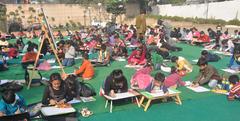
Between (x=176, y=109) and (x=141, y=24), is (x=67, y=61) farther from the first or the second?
(x=176, y=109)

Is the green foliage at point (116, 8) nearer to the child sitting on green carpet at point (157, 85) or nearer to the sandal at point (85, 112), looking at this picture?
the child sitting on green carpet at point (157, 85)

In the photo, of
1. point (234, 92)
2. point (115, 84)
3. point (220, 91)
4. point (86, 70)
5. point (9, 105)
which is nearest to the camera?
point (9, 105)

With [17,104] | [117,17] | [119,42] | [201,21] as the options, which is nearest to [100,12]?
[117,17]

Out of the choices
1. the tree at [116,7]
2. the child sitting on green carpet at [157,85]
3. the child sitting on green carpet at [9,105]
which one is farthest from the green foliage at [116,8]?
the child sitting on green carpet at [9,105]

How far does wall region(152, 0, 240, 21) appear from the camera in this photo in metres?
33.6

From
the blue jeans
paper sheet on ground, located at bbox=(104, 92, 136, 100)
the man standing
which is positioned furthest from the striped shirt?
the man standing

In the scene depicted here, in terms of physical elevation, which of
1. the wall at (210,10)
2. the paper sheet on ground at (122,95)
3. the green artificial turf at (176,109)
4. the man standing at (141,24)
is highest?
the wall at (210,10)

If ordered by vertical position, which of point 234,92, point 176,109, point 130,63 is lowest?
point 176,109

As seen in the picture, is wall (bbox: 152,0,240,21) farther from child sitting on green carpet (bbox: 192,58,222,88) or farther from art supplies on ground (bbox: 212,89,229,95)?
art supplies on ground (bbox: 212,89,229,95)

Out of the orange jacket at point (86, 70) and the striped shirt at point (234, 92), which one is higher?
the orange jacket at point (86, 70)

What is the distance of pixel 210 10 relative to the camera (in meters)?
37.4

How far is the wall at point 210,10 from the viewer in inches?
1324

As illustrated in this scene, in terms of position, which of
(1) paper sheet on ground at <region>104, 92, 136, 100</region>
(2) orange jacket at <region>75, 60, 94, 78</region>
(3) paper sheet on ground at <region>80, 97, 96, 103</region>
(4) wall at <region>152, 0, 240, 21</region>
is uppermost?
(4) wall at <region>152, 0, 240, 21</region>

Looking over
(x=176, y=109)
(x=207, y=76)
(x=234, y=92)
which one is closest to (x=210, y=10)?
(x=207, y=76)
